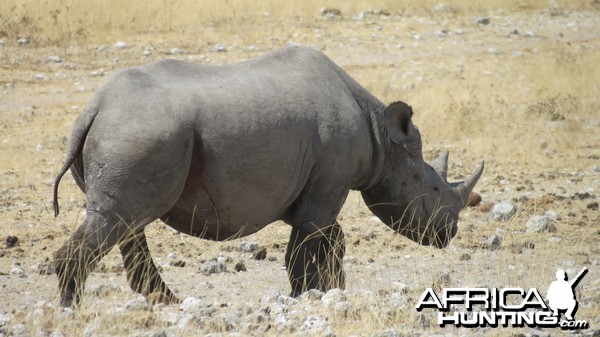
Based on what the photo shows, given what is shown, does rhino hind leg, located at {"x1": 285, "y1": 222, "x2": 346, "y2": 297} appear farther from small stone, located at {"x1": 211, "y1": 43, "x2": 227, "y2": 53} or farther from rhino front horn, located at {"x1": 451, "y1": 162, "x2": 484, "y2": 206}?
small stone, located at {"x1": 211, "y1": 43, "x2": 227, "y2": 53}

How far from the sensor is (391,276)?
1016 cm

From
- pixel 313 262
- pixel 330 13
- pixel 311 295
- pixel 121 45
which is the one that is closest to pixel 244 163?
pixel 311 295

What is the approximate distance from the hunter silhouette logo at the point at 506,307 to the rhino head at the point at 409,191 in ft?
5.38

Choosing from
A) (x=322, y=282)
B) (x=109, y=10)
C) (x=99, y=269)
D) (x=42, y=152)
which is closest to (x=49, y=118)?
(x=42, y=152)

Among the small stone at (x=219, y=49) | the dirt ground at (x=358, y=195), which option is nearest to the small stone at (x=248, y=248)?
the dirt ground at (x=358, y=195)

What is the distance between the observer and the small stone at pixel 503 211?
1235 centimetres

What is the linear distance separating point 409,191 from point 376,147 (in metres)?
0.59

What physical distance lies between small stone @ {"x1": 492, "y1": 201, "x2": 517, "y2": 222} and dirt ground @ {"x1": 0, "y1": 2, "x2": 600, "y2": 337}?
0.09 meters

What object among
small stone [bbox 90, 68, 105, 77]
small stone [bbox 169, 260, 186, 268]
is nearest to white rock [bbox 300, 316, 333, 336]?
small stone [bbox 169, 260, 186, 268]

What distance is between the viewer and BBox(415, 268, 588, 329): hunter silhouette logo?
24.6 feet

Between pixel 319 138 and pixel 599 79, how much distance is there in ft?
38.0

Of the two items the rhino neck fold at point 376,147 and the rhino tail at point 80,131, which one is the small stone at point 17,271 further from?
the rhino neck fold at point 376,147

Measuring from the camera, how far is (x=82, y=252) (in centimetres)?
775

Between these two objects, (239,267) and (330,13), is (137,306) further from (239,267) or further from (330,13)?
(330,13)
